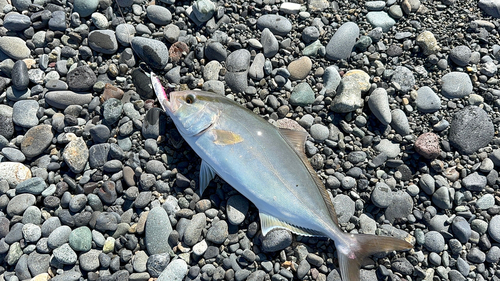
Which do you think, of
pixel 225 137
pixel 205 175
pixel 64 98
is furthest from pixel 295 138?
pixel 64 98

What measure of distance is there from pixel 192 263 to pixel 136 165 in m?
1.19

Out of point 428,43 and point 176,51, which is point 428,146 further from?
point 176,51

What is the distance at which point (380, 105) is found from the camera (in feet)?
11.8

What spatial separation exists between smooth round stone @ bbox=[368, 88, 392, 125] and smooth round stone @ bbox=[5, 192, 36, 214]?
12.6ft

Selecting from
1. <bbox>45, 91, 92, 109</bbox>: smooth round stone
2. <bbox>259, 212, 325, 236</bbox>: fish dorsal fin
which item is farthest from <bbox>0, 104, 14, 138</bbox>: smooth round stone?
<bbox>259, 212, 325, 236</bbox>: fish dorsal fin

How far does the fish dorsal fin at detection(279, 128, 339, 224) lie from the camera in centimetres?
327

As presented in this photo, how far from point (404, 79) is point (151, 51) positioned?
9.74 ft

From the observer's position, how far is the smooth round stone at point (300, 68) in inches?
148

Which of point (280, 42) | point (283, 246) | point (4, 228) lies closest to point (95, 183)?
point (4, 228)

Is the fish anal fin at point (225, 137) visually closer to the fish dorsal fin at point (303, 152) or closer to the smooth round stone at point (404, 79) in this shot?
the fish dorsal fin at point (303, 152)

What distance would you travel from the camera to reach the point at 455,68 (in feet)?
12.8

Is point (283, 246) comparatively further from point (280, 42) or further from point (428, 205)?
point (280, 42)

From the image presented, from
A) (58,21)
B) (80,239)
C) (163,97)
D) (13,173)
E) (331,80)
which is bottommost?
(80,239)

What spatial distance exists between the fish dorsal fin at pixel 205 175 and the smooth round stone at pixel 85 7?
7.60 feet
